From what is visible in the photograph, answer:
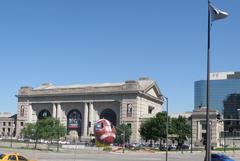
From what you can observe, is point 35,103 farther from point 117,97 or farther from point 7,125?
point 117,97

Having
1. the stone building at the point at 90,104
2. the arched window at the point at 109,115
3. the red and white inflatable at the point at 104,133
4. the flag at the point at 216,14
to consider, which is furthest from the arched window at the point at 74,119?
the flag at the point at 216,14

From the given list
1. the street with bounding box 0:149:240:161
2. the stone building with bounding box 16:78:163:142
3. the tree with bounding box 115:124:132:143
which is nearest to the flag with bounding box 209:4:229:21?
the street with bounding box 0:149:240:161

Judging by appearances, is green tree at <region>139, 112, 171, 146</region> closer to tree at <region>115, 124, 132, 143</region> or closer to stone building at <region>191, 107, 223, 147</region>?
tree at <region>115, 124, 132, 143</region>

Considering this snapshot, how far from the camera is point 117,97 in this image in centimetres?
16275

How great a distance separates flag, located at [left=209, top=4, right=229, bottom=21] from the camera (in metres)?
26.1

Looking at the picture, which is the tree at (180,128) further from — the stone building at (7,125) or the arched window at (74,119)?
the stone building at (7,125)

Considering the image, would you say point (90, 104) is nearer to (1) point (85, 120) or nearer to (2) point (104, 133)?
(1) point (85, 120)

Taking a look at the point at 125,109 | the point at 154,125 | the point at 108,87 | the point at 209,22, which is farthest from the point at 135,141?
the point at 209,22

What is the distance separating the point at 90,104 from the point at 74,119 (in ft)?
31.0

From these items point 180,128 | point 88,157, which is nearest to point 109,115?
point 180,128

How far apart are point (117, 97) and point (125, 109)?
5438mm

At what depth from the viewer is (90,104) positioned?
167 meters

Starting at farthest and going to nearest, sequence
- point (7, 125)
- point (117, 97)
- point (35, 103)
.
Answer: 1. point (7, 125)
2. point (35, 103)
3. point (117, 97)

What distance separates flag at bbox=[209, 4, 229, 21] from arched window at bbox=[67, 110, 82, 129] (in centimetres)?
14589
